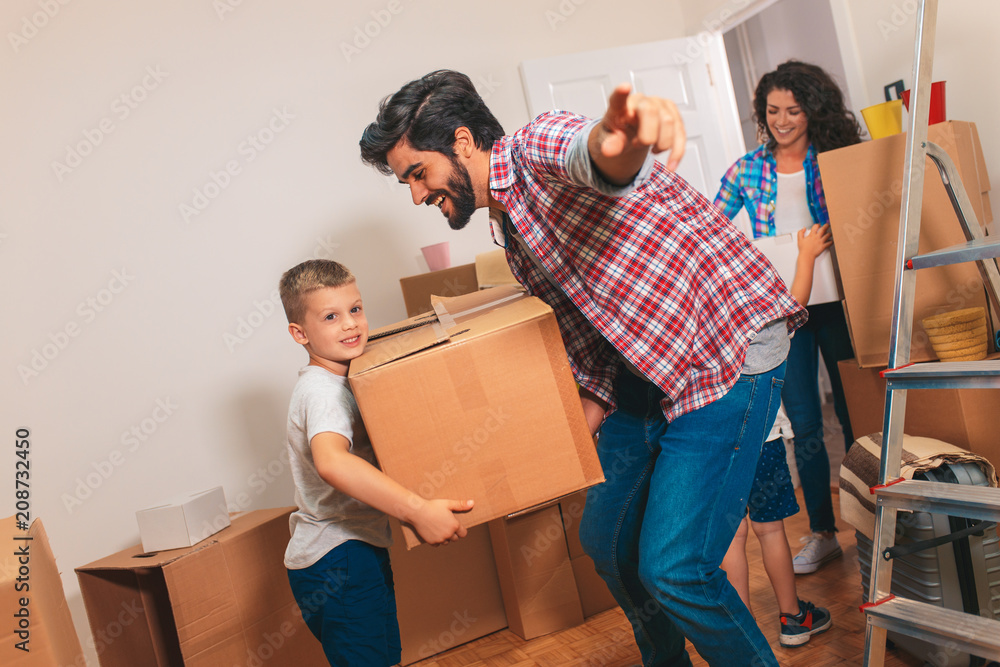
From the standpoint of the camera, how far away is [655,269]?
3.76ft

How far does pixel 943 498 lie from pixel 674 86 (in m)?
2.39

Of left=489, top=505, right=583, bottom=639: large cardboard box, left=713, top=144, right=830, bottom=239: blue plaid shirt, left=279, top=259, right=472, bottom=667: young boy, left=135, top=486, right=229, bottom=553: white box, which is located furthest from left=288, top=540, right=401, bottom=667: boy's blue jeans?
left=713, top=144, right=830, bottom=239: blue plaid shirt

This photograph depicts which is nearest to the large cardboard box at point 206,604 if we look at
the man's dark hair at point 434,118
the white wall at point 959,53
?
the man's dark hair at point 434,118

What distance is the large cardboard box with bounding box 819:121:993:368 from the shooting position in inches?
70.1

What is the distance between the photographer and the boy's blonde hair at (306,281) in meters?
1.46

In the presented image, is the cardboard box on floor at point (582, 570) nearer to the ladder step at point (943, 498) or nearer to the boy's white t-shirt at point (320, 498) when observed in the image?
the boy's white t-shirt at point (320, 498)

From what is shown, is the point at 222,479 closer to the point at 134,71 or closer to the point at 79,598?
the point at 79,598

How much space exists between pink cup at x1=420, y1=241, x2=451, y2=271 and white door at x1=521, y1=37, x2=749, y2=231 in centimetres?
82

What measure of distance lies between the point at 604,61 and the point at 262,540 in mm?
2266

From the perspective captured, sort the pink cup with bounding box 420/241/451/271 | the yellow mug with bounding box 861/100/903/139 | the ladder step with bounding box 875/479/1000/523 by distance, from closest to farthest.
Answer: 1. the ladder step with bounding box 875/479/1000/523
2. the yellow mug with bounding box 861/100/903/139
3. the pink cup with bounding box 420/241/451/271

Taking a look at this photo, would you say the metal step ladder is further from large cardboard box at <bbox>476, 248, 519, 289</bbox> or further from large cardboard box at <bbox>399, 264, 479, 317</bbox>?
large cardboard box at <bbox>399, 264, 479, 317</bbox>

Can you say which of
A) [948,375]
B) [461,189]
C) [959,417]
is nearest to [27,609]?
[461,189]

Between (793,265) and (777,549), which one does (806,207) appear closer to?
(793,265)

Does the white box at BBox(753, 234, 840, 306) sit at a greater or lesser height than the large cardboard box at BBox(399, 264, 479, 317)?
lesser
